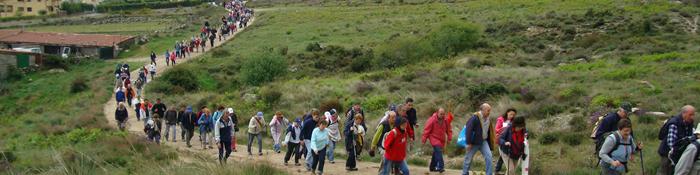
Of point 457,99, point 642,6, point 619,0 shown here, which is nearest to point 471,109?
point 457,99

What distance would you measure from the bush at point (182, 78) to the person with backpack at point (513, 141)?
3012 centimetres

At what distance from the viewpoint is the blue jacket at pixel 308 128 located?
14.7 metres

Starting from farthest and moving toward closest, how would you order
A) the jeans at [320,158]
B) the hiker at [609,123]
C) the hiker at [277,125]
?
the hiker at [277,125], the jeans at [320,158], the hiker at [609,123]

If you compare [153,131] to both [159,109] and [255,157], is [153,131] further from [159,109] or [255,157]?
[255,157]

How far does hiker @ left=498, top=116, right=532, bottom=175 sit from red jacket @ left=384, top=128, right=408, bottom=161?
158 centimetres

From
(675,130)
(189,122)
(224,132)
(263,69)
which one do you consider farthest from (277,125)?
(263,69)

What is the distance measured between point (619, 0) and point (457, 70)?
107 ft

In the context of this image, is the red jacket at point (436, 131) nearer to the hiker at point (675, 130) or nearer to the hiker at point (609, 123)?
the hiker at point (609, 123)

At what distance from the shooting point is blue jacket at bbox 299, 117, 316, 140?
1473 centimetres

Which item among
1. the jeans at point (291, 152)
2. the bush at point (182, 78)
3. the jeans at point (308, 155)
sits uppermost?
the jeans at point (308, 155)

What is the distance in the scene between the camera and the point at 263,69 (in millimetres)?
40750

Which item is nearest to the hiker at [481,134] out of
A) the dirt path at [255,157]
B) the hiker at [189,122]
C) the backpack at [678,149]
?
the dirt path at [255,157]

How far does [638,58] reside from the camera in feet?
105

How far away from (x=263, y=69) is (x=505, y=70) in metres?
14.6
